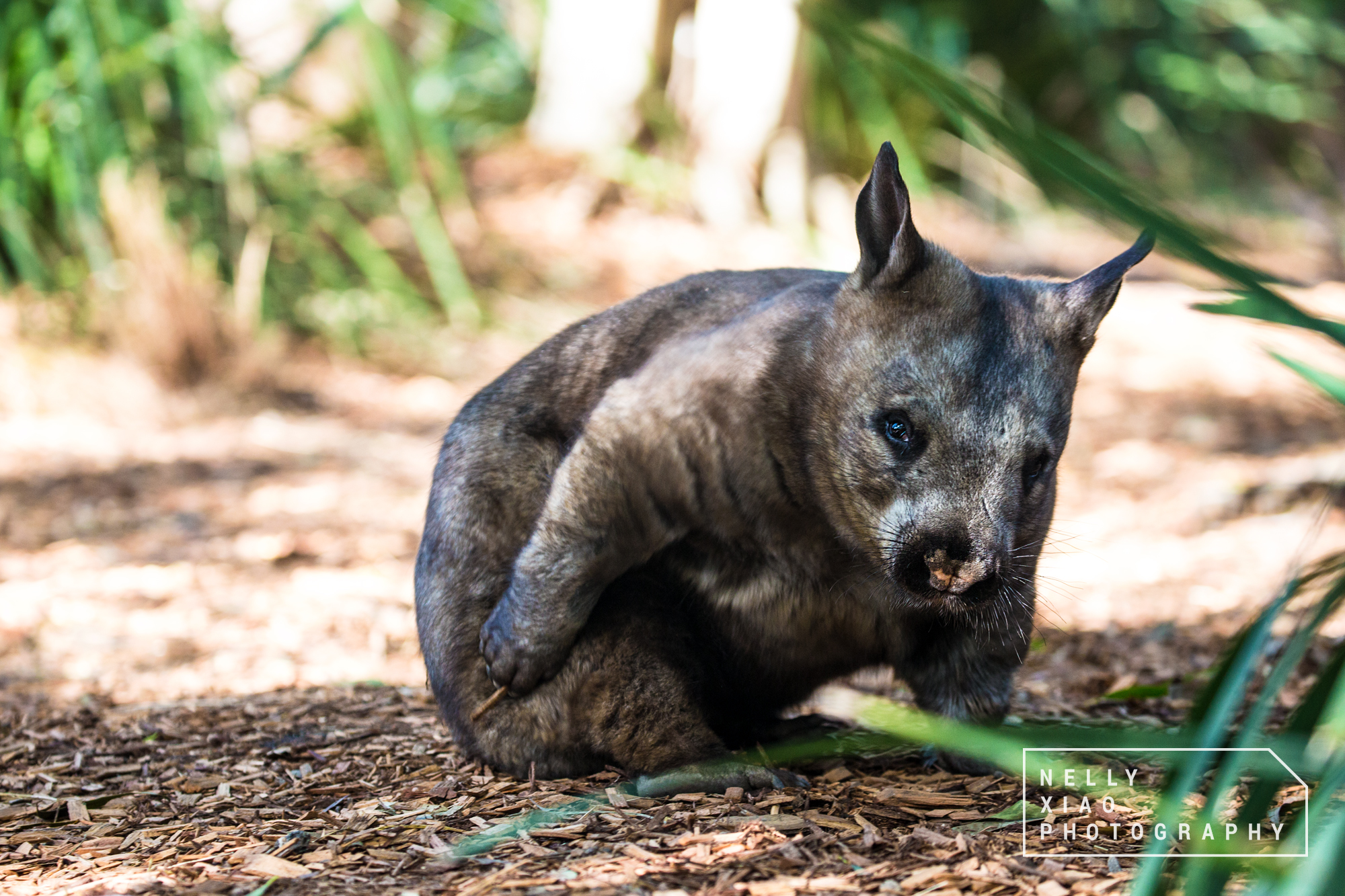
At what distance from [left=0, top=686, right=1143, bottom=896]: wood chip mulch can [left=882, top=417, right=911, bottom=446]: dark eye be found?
0.87 meters

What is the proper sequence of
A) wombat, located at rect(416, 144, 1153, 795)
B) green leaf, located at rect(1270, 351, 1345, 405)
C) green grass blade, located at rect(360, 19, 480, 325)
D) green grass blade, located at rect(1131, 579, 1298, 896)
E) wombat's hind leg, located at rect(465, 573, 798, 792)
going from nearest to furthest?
green grass blade, located at rect(1131, 579, 1298, 896) < green leaf, located at rect(1270, 351, 1345, 405) < wombat, located at rect(416, 144, 1153, 795) < wombat's hind leg, located at rect(465, 573, 798, 792) < green grass blade, located at rect(360, 19, 480, 325)

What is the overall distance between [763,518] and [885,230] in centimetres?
77

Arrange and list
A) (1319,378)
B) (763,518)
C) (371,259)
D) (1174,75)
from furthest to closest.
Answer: (1174,75), (371,259), (763,518), (1319,378)

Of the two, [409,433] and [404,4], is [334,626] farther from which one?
[404,4]

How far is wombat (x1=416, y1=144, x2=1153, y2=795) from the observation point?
287cm

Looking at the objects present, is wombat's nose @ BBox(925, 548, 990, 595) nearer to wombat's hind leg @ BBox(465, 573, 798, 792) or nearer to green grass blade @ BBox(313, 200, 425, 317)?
wombat's hind leg @ BBox(465, 573, 798, 792)

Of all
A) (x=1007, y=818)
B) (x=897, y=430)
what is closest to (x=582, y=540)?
(x=897, y=430)

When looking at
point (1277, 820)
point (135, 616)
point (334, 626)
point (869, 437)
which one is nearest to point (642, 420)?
point (869, 437)

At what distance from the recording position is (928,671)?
3.34 metres

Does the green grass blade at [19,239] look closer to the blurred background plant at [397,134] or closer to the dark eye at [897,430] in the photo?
the blurred background plant at [397,134]

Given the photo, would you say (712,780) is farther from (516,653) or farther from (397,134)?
(397,134)

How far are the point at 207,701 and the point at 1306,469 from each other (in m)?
5.97

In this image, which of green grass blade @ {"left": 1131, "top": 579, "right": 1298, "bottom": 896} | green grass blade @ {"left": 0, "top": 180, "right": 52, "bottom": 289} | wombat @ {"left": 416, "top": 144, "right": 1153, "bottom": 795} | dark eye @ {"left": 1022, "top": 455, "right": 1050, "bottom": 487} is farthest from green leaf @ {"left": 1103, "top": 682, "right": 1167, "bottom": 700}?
green grass blade @ {"left": 0, "top": 180, "right": 52, "bottom": 289}

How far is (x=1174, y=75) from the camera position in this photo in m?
14.6
